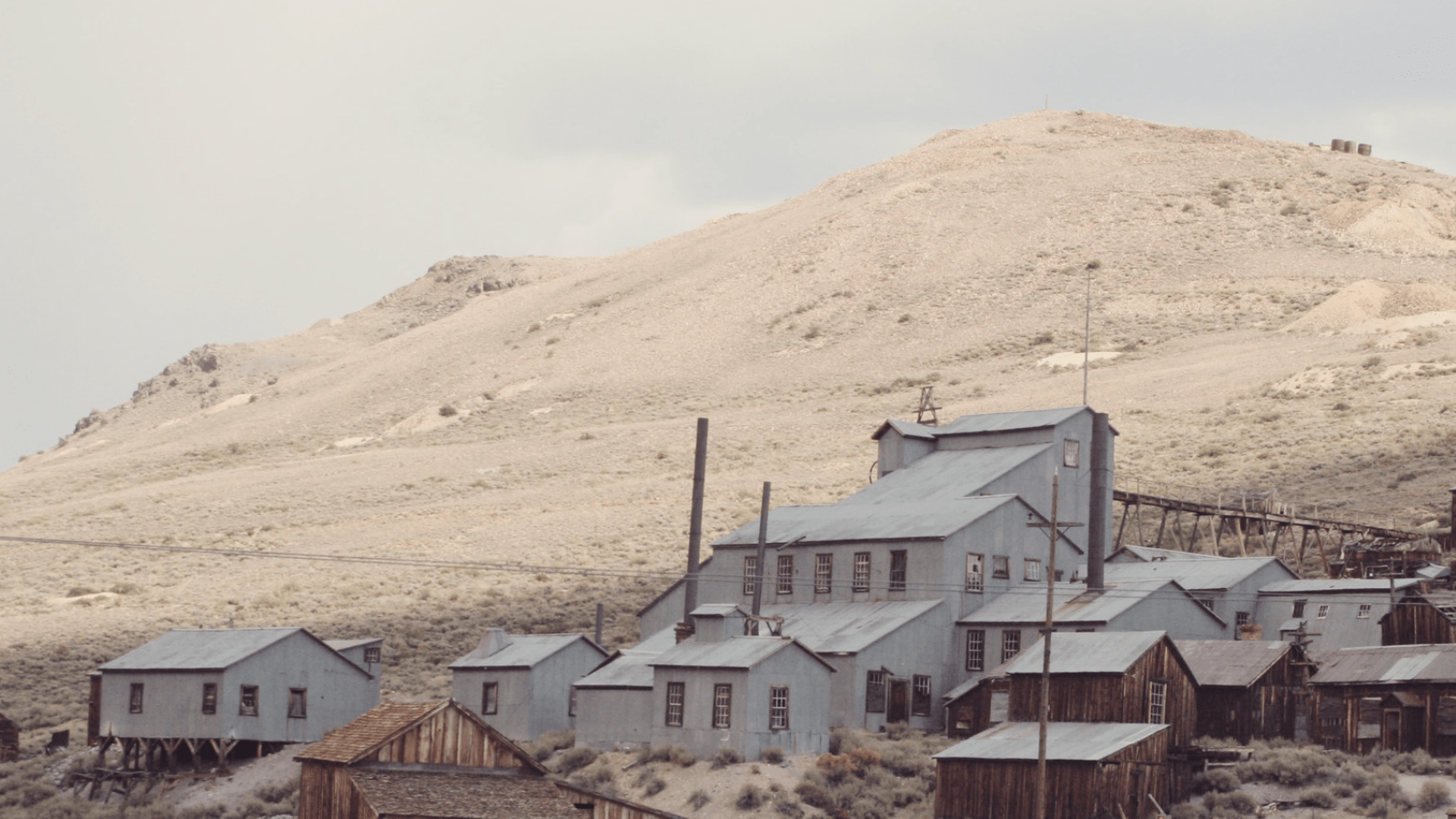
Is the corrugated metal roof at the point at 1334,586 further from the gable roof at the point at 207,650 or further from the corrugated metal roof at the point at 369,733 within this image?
the corrugated metal roof at the point at 369,733

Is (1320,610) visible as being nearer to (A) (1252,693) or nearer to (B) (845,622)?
(A) (1252,693)

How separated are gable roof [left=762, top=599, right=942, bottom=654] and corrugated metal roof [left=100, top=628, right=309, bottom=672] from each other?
14241 mm

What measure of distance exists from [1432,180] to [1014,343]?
166 ft

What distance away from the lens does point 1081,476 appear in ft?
194

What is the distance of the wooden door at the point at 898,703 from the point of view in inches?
1927

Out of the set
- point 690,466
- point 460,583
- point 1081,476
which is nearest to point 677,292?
point 690,466

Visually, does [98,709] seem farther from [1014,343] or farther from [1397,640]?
[1014,343]

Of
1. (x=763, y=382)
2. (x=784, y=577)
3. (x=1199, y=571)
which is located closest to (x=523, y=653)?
(x=784, y=577)

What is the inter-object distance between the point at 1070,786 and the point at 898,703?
493 inches

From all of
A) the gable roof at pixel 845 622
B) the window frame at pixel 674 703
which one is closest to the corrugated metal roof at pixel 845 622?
the gable roof at pixel 845 622

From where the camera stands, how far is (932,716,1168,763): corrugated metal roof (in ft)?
122

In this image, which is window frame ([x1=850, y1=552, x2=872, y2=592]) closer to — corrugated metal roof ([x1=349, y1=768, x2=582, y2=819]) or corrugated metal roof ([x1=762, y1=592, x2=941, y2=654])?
corrugated metal roof ([x1=762, y1=592, x2=941, y2=654])

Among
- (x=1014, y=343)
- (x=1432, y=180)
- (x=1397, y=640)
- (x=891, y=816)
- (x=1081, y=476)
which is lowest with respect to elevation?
(x=891, y=816)

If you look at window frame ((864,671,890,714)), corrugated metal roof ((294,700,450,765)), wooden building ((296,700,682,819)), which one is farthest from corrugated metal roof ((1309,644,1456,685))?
corrugated metal roof ((294,700,450,765))
